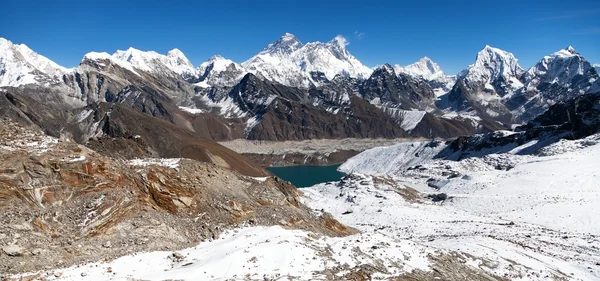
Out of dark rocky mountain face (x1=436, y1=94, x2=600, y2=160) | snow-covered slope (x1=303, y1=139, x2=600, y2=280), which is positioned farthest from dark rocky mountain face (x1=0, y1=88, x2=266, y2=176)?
dark rocky mountain face (x1=436, y1=94, x2=600, y2=160)

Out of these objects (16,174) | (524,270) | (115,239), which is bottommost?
(524,270)

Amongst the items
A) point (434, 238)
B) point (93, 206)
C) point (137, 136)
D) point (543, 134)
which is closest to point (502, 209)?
point (434, 238)

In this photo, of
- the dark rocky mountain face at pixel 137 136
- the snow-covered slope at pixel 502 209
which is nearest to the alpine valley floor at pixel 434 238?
the snow-covered slope at pixel 502 209

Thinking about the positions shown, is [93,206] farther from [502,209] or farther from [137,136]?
[137,136]

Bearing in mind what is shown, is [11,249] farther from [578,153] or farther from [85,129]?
[85,129]

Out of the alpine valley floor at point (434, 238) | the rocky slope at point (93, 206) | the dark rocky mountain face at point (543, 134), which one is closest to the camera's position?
the rocky slope at point (93, 206)

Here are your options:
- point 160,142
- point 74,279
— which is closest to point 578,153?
point 74,279

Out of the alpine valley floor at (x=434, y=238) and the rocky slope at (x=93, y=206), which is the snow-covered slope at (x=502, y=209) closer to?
the alpine valley floor at (x=434, y=238)

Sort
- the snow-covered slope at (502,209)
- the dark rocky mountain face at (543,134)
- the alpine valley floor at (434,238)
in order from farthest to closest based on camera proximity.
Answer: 1. the dark rocky mountain face at (543,134)
2. the snow-covered slope at (502,209)
3. the alpine valley floor at (434,238)
